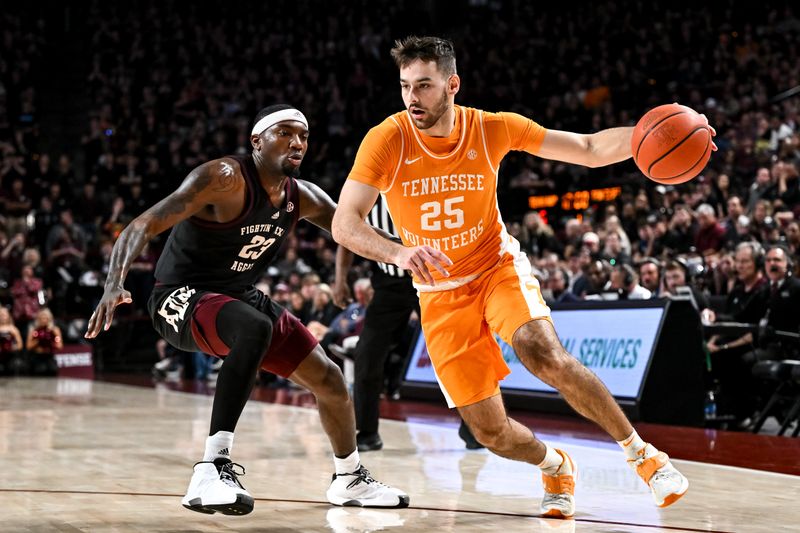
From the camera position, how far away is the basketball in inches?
154

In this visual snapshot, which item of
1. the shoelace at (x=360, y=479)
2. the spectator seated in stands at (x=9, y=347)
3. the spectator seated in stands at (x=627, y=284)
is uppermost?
the spectator seated in stands at (x=627, y=284)

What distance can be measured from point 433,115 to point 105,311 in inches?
56.8

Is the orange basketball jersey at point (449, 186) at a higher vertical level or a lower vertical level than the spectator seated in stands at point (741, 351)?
higher

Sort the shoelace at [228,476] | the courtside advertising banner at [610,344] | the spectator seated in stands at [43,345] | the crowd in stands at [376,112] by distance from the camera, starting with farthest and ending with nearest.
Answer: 1. the spectator seated in stands at [43,345]
2. the crowd in stands at [376,112]
3. the courtside advertising banner at [610,344]
4. the shoelace at [228,476]

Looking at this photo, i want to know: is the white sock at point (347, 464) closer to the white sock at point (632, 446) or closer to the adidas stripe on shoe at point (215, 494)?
the adidas stripe on shoe at point (215, 494)

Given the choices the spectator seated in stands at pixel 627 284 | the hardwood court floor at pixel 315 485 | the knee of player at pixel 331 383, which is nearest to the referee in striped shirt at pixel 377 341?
the hardwood court floor at pixel 315 485

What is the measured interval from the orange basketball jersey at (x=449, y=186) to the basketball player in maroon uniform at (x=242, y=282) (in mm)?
566

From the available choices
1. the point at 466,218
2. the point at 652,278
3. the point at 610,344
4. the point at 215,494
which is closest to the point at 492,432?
the point at 466,218

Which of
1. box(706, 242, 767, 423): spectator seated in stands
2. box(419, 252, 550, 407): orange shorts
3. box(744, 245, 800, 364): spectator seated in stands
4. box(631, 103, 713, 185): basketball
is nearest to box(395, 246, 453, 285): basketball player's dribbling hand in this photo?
box(419, 252, 550, 407): orange shorts

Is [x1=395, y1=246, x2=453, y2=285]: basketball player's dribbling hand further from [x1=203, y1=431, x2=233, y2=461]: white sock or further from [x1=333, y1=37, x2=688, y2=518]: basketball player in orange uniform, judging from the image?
[x1=203, y1=431, x2=233, y2=461]: white sock

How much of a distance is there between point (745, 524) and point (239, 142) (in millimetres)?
15894

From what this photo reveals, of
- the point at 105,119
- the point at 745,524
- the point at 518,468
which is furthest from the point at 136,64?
the point at 745,524

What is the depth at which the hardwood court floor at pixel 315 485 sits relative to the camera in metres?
3.99

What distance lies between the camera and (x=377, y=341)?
21.1 ft
